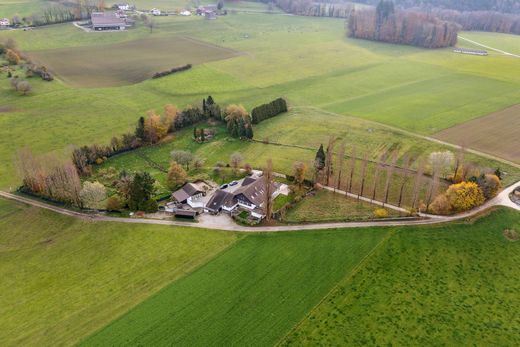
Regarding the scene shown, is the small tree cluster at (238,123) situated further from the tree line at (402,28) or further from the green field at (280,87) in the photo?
the tree line at (402,28)

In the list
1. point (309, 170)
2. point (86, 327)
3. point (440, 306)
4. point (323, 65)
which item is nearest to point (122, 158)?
point (309, 170)

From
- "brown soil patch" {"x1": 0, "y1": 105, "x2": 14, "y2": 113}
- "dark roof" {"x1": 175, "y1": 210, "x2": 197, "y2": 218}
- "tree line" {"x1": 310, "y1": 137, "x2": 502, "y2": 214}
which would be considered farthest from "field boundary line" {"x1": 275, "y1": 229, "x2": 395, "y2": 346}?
"brown soil patch" {"x1": 0, "y1": 105, "x2": 14, "y2": 113}

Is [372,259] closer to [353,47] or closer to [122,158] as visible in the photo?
[122,158]

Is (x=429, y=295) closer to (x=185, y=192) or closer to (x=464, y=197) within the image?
(x=464, y=197)

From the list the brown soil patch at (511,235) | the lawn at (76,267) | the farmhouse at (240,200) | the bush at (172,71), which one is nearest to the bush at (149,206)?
the lawn at (76,267)

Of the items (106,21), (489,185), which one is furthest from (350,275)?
(106,21)

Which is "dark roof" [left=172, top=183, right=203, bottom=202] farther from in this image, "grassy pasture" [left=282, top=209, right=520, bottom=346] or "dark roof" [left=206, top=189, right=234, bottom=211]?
"grassy pasture" [left=282, top=209, right=520, bottom=346]
